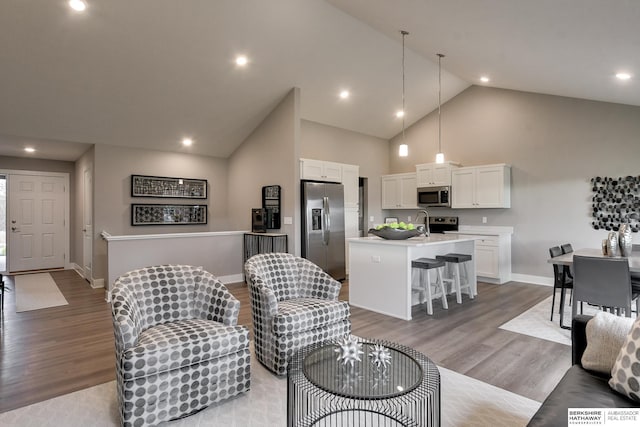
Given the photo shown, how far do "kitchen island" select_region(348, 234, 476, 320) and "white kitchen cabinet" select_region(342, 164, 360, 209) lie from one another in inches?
95.4

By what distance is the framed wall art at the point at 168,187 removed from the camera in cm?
639

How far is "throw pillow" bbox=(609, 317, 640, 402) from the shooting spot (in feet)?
4.67

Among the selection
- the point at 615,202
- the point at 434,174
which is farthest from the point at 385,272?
the point at 615,202

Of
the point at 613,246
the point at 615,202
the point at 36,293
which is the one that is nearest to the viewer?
the point at 613,246

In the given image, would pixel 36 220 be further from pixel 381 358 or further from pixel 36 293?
pixel 381 358

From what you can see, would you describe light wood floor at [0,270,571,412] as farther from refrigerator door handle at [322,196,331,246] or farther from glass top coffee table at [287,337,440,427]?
refrigerator door handle at [322,196,331,246]

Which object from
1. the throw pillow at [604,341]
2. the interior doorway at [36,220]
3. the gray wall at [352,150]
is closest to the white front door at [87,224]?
the interior doorway at [36,220]

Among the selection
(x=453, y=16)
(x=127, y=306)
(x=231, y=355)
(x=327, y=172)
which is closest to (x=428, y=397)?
(x=231, y=355)

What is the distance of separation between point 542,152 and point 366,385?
579 centimetres

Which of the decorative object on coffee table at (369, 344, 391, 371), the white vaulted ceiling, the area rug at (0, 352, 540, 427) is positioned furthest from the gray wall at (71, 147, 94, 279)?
the decorative object on coffee table at (369, 344, 391, 371)

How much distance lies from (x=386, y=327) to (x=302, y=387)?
89.0 inches

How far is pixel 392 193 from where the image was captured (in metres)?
7.86

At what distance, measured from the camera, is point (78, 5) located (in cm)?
361

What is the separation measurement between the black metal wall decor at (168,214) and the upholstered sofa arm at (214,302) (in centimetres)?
436
